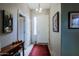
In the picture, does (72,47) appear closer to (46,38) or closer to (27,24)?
(46,38)

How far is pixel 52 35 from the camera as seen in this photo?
1712mm

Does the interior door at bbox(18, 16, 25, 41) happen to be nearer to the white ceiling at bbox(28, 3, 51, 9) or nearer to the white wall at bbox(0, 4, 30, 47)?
the white wall at bbox(0, 4, 30, 47)

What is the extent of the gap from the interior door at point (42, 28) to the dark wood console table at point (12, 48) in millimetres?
265

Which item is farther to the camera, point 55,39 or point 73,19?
point 55,39

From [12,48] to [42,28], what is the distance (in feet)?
1.59

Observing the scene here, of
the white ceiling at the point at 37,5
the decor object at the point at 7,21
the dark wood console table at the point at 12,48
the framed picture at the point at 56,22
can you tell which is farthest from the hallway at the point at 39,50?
the white ceiling at the point at 37,5

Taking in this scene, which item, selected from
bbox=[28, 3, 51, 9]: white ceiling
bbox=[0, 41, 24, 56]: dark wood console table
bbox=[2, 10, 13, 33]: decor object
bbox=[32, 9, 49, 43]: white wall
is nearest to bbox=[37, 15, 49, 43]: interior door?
bbox=[32, 9, 49, 43]: white wall

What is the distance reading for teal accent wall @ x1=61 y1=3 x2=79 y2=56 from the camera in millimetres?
1540

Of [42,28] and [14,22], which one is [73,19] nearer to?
[42,28]

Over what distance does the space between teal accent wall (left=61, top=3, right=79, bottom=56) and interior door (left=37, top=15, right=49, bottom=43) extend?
240 mm

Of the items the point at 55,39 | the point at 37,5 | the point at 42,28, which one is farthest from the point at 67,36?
the point at 37,5

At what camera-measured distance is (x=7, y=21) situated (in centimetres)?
158

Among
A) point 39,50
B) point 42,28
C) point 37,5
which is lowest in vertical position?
point 39,50

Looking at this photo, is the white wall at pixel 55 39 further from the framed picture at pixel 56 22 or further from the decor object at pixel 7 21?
the decor object at pixel 7 21
